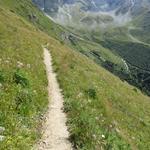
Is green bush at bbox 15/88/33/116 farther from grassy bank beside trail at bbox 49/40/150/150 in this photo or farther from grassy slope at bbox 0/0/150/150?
grassy bank beside trail at bbox 49/40/150/150

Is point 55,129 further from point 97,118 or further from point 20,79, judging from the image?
point 20,79

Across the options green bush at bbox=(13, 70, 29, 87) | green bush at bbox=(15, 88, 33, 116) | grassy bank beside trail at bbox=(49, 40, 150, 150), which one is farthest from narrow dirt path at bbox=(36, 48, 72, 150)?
green bush at bbox=(13, 70, 29, 87)

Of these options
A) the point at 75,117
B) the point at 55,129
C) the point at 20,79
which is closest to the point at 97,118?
the point at 75,117

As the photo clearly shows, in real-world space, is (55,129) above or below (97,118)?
above

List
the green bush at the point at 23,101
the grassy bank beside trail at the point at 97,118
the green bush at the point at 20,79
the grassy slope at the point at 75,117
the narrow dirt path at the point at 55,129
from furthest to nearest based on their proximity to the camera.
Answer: the green bush at the point at 20,79 < the green bush at the point at 23,101 < the grassy bank beside trail at the point at 97,118 < the narrow dirt path at the point at 55,129 < the grassy slope at the point at 75,117

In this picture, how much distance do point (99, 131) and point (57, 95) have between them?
8.70m

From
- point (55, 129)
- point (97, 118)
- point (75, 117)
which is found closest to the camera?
point (55, 129)

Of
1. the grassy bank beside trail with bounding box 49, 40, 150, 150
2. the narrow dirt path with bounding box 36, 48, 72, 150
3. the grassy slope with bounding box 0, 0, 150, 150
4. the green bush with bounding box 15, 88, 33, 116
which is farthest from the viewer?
the green bush with bounding box 15, 88, 33, 116

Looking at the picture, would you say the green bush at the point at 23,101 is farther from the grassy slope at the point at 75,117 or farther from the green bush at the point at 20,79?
the green bush at the point at 20,79

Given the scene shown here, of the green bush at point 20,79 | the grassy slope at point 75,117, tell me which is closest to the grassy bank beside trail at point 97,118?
the grassy slope at point 75,117

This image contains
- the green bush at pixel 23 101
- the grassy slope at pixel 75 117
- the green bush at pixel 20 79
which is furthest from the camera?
the green bush at pixel 20 79

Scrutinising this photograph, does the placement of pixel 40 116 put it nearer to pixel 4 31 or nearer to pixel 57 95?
pixel 57 95

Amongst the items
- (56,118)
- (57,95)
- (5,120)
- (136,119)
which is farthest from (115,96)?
(5,120)

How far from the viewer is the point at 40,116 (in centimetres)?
1877
